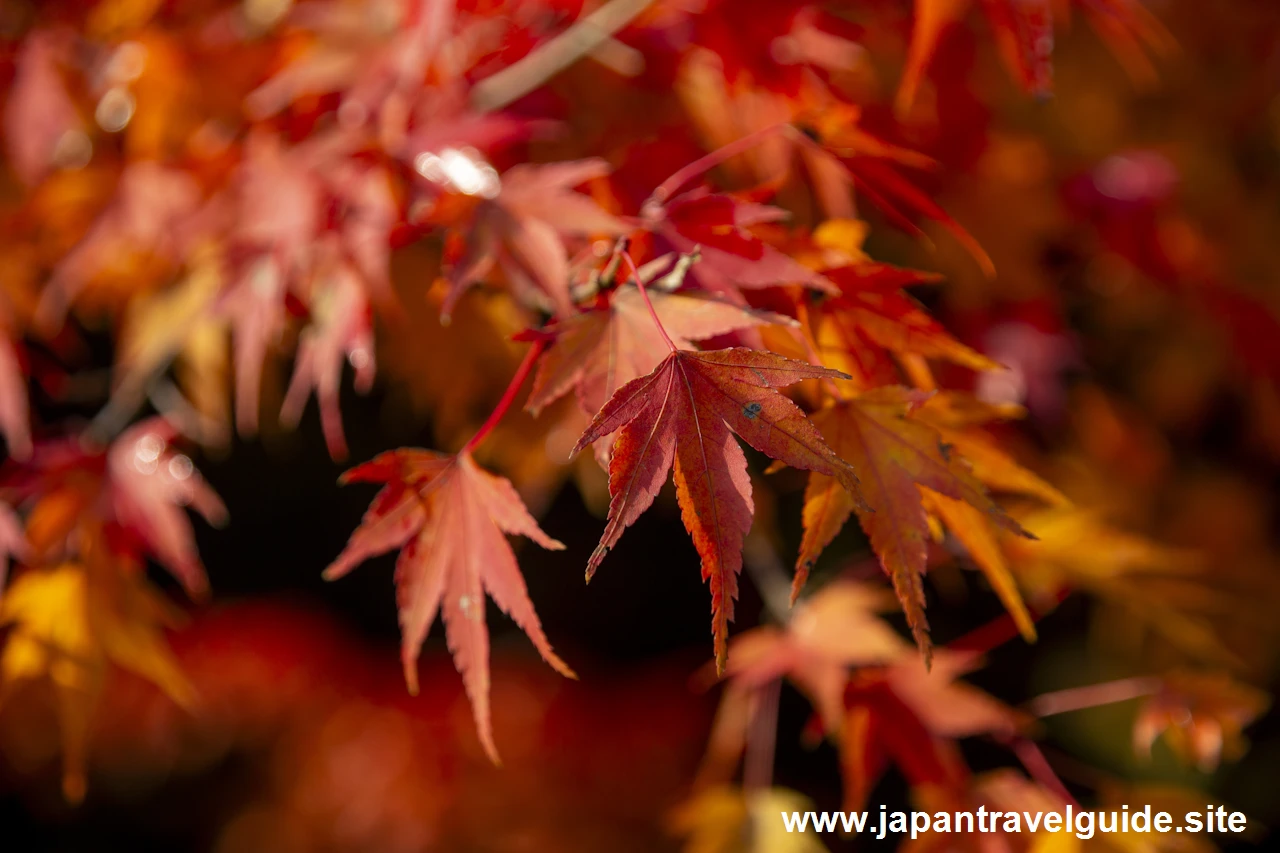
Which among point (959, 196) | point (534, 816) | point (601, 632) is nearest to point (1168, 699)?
point (959, 196)

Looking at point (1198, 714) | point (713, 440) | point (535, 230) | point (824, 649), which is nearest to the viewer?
point (713, 440)

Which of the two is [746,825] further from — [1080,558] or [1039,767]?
[1080,558]

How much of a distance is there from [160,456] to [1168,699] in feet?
3.47

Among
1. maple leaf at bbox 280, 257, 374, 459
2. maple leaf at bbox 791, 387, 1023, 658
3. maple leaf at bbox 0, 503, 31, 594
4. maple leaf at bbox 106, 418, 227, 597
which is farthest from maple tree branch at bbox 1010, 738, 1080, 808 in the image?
maple leaf at bbox 0, 503, 31, 594

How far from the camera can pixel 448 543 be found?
60 cm

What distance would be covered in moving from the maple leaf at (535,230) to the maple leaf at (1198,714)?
65cm

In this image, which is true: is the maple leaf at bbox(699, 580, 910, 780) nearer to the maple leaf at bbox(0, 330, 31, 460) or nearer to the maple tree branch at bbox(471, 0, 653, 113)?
the maple tree branch at bbox(471, 0, 653, 113)

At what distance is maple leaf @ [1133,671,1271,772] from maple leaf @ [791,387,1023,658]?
1.41 feet

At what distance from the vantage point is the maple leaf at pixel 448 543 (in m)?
0.56

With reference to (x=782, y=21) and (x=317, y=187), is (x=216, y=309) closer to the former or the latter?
(x=317, y=187)

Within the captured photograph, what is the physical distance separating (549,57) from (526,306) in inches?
14.8

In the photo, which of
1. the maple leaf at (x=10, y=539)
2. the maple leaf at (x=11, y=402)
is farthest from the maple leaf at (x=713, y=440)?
the maple leaf at (x=11, y=402)

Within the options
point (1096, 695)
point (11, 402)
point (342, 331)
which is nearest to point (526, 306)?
point (342, 331)

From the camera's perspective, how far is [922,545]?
0.49 metres
